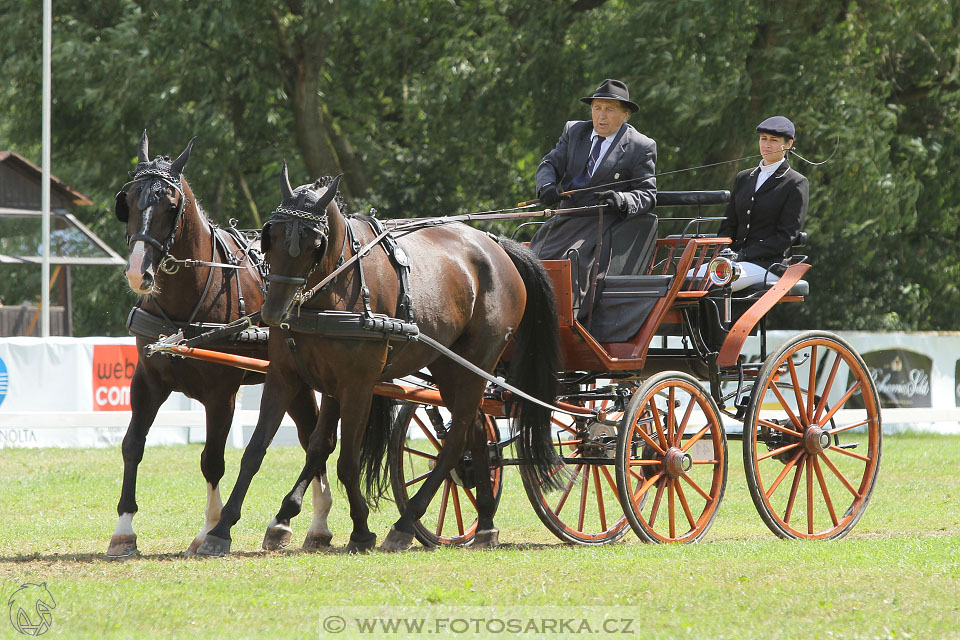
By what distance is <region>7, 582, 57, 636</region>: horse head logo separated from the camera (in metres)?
4.75

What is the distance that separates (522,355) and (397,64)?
14.4 m

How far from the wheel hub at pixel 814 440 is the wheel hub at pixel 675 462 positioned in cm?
103

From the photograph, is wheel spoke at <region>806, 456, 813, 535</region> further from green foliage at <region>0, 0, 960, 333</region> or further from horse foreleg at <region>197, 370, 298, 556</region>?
green foliage at <region>0, 0, 960, 333</region>

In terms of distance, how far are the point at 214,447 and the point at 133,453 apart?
52 centimetres

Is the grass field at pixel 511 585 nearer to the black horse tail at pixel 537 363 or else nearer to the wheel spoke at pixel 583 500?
the wheel spoke at pixel 583 500

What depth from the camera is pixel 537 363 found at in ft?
24.8

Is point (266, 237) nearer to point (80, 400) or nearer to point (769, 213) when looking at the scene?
point (769, 213)

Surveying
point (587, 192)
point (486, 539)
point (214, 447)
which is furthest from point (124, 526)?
point (587, 192)

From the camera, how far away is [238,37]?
61.8 ft

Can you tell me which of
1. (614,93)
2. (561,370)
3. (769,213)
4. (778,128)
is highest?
(614,93)

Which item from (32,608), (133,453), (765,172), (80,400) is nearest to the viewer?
(32,608)

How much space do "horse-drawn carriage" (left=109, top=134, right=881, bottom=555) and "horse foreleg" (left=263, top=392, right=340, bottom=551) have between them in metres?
0.01

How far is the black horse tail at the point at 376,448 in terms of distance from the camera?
7480 mm

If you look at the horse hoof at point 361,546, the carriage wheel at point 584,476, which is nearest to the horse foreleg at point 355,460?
the horse hoof at point 361,546
